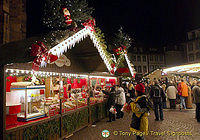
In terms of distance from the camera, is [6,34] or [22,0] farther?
[22,0]

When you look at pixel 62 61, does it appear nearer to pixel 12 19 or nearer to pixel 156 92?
pixel 156 92

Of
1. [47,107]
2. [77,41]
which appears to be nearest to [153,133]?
[47,107]

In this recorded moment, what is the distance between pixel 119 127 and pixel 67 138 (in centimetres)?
257

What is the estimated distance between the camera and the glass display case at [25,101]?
4.16 meters

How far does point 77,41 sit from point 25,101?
8.83ft

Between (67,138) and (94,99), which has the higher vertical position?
(94,99)

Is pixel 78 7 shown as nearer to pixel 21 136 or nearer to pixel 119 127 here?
pixel 21 136

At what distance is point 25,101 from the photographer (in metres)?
4.29

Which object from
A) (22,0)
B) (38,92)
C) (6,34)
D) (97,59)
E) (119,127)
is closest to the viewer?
(38,92)

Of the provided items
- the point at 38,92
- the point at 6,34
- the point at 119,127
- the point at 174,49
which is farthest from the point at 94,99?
the point at 174,49

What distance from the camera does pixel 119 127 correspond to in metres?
6.79

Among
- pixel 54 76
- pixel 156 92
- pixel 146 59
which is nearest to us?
A: pixel 54 76

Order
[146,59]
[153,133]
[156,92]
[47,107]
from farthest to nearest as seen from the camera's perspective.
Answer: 1. [146,59]
2. [156,92]
3. [153,133]
4. [47,107]

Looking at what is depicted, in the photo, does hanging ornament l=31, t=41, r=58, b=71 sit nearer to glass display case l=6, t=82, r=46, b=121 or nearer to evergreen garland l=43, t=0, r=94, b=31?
glass display case l=6, t=82, r=46, b=121
